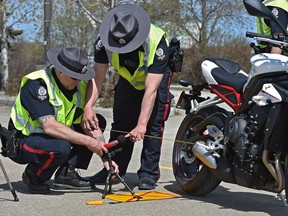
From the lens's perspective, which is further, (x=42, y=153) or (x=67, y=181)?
(x=67, y=181)

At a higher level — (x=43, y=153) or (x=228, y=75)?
(x=228, y=75)

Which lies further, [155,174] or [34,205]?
[155,174]

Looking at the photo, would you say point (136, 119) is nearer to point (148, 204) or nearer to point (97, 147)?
point (97, 147)

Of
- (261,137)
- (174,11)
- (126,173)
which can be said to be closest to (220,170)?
(261,137)

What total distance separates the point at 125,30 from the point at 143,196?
A: 4.77ft

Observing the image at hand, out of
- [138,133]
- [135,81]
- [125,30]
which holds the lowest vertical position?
[138,133]

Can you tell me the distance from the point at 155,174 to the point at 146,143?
0.31m

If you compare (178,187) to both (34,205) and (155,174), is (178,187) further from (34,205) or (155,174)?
(34,205)

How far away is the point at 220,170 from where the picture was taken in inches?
228

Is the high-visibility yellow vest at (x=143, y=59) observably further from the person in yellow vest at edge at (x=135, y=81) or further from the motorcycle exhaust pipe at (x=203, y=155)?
the motorcycle exhaust pipe at (x=203, y=155)

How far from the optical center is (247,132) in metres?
5.43

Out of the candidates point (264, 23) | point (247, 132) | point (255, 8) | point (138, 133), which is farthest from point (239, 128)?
point (264, 23)

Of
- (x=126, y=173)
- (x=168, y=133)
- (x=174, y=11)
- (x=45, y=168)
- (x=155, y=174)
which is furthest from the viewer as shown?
(x=174, y=11)

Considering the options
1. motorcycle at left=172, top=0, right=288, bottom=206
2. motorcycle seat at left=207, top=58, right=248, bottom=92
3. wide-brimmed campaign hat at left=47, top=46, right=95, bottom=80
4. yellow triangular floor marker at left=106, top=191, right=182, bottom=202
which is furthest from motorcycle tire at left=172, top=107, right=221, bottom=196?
wide-brimmed campaign hat at left=47, top=46, right=95, bottom=80
